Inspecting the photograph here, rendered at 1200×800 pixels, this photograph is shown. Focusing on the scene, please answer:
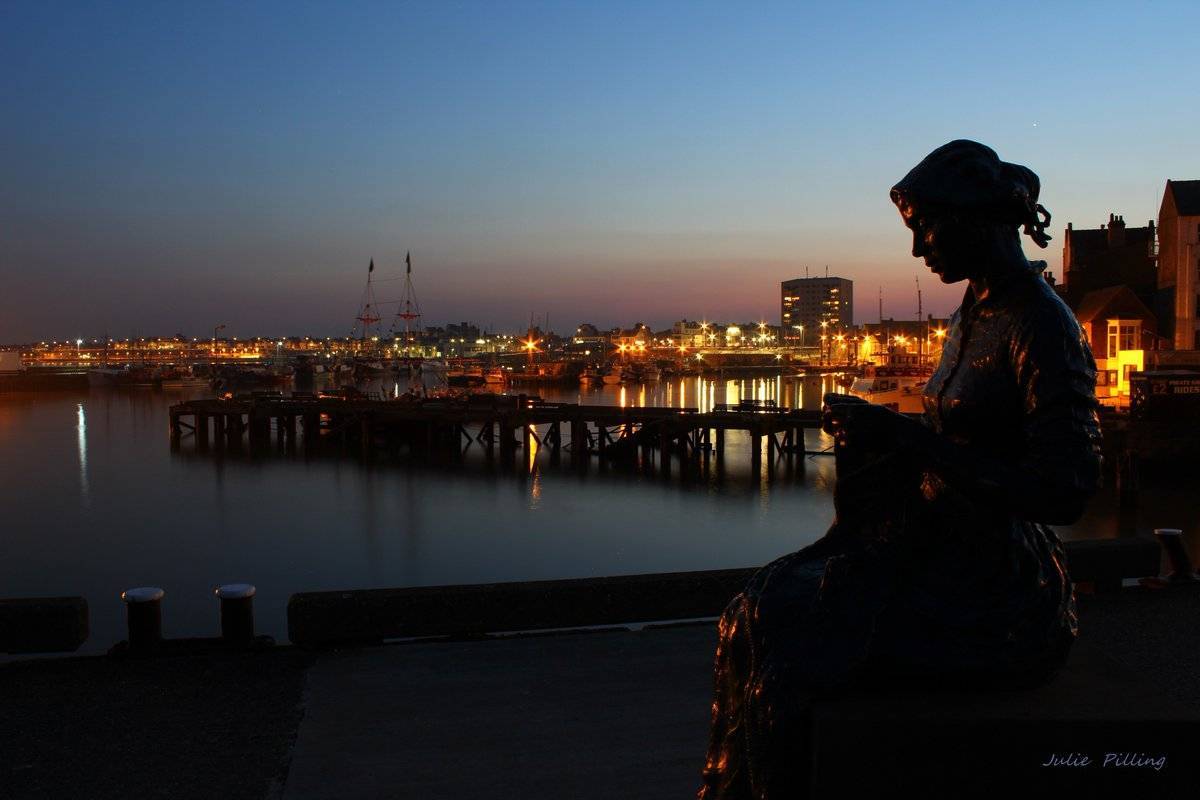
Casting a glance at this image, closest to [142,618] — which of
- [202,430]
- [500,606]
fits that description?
[500,606]

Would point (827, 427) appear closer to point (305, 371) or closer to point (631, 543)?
point (631, 543)

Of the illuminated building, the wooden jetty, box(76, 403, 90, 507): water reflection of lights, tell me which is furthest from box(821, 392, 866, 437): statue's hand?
the illuminated building

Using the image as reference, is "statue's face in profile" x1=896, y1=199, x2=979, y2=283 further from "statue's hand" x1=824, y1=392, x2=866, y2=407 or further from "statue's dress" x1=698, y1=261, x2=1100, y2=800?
"statue's hand" x1=824, y1=392, x2=866, y2=407

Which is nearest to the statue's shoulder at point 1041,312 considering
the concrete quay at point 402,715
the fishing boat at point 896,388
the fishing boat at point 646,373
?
the concrete quay at point 402,715

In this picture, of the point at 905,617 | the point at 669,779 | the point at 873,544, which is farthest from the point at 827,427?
the point at 669,779

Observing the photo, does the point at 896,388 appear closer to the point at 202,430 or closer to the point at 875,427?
the point at 202,430

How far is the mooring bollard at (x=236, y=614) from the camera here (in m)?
7.34

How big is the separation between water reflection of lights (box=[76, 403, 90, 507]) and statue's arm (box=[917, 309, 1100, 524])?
34.3m

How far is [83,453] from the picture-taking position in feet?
153

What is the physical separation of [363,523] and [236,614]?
20346 mm

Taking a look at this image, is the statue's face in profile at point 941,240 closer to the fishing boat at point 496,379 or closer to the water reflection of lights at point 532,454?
the water reflection of lights at point 532,454

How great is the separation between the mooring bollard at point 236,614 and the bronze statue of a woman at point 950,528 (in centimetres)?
547

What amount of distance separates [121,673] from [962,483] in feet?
21.3

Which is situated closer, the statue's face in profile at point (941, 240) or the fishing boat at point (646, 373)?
the statue's face in profile at point (941, 240)
